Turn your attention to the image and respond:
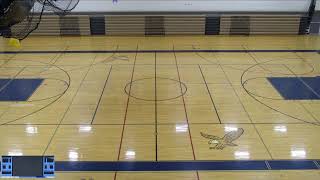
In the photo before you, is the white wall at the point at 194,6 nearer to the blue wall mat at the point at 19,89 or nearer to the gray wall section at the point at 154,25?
the gray wall section at the point at 154,25

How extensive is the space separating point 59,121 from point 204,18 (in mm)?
7242

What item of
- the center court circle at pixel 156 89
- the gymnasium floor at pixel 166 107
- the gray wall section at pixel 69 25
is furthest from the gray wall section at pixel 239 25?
the gray wall section at pixel 69 25

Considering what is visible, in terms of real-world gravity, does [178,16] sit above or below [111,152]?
above

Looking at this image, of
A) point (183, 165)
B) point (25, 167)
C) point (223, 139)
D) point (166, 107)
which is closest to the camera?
point (25, 167)

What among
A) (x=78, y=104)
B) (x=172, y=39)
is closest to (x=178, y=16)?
(x=172, y=39)

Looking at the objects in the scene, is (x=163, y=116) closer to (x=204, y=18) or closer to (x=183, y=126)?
(x=183, y=126)

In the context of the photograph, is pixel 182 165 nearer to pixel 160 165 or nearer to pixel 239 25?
pixel 160 165

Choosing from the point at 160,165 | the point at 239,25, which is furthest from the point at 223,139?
the point at 239,25

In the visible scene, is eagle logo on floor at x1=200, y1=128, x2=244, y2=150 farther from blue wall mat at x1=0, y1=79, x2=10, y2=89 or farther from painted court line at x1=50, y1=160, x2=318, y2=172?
blue wall mat at x1=0, y1=79, x2=10, y2=89

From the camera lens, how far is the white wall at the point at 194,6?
40.4ft

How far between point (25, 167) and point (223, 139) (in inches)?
136

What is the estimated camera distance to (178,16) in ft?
40.4

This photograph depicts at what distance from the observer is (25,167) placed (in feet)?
11.8

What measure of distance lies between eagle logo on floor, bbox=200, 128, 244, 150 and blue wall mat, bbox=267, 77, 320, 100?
1.97 m
